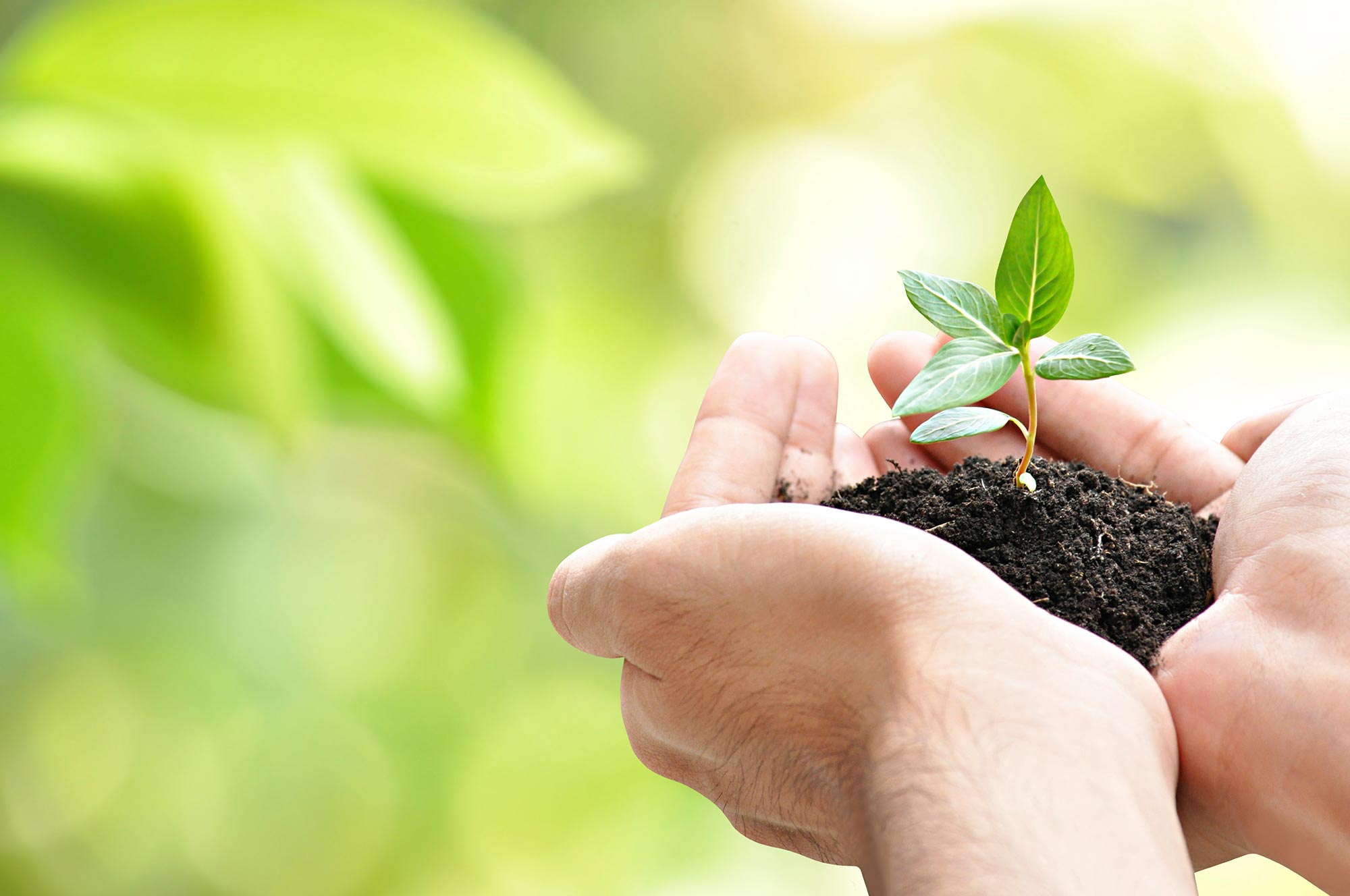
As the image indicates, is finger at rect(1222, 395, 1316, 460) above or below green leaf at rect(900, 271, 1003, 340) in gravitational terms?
below

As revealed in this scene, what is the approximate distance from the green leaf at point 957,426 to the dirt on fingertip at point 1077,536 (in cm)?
7

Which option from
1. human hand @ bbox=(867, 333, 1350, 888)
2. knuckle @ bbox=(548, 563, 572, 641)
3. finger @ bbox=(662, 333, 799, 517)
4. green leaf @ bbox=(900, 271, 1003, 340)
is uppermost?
green leaf @ bbox=(900, 271, 1003, 340)

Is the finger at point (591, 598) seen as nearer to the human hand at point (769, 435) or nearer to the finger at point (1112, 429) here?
the human hand at point (769, 435)

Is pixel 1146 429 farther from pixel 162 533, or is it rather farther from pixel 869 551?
pixel 162 533

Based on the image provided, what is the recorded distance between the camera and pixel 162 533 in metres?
1.10

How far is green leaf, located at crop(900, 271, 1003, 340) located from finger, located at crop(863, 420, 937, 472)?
0.69 ft

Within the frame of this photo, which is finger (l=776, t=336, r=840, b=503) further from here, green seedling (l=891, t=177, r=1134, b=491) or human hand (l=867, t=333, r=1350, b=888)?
human hand (l=867, t=333, r=1350, b=888)

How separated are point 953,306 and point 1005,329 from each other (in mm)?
40

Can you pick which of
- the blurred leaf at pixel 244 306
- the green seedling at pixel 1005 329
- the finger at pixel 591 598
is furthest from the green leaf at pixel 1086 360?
the blurred leaf at pixel 244 306

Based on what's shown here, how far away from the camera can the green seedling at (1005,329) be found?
24.8 inches

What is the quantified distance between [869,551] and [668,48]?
1.23 m

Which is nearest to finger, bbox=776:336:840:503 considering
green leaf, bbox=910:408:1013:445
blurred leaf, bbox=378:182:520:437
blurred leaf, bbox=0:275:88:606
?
green leaf, bbox=910:408:1013:445

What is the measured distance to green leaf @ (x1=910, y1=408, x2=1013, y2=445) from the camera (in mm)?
659

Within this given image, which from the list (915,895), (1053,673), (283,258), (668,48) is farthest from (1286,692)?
(668,48)
